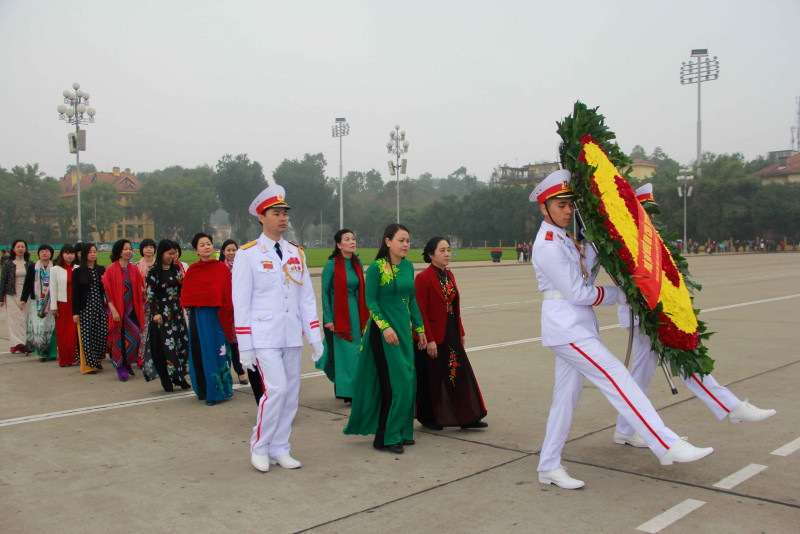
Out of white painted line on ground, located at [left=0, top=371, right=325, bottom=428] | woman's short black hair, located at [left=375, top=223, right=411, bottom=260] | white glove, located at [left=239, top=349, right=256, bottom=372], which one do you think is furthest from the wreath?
white painted line on ground, located at [left=0, top=371, right=325, bottom=428]

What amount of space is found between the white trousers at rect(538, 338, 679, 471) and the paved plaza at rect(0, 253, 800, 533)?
1.01 feet

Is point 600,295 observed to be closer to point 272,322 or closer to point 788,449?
point 788,449

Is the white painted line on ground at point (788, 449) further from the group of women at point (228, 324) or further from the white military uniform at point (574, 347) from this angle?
the group of women at point (228, 324)

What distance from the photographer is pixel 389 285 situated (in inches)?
202

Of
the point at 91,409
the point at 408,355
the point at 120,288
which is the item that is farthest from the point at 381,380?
the point at 120,288

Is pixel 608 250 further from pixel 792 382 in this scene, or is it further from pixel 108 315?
pixel 108 315

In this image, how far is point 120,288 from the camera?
8125mm

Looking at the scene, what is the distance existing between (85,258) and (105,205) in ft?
320

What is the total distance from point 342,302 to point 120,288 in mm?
3140

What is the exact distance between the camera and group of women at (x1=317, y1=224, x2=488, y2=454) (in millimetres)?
5051

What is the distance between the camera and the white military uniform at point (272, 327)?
15.0ft

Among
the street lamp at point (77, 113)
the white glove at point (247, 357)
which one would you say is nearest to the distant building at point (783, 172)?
the street lamp at point (77, 113)

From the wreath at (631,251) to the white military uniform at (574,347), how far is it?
17 cm

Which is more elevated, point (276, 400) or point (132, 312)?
point (132, 312)
